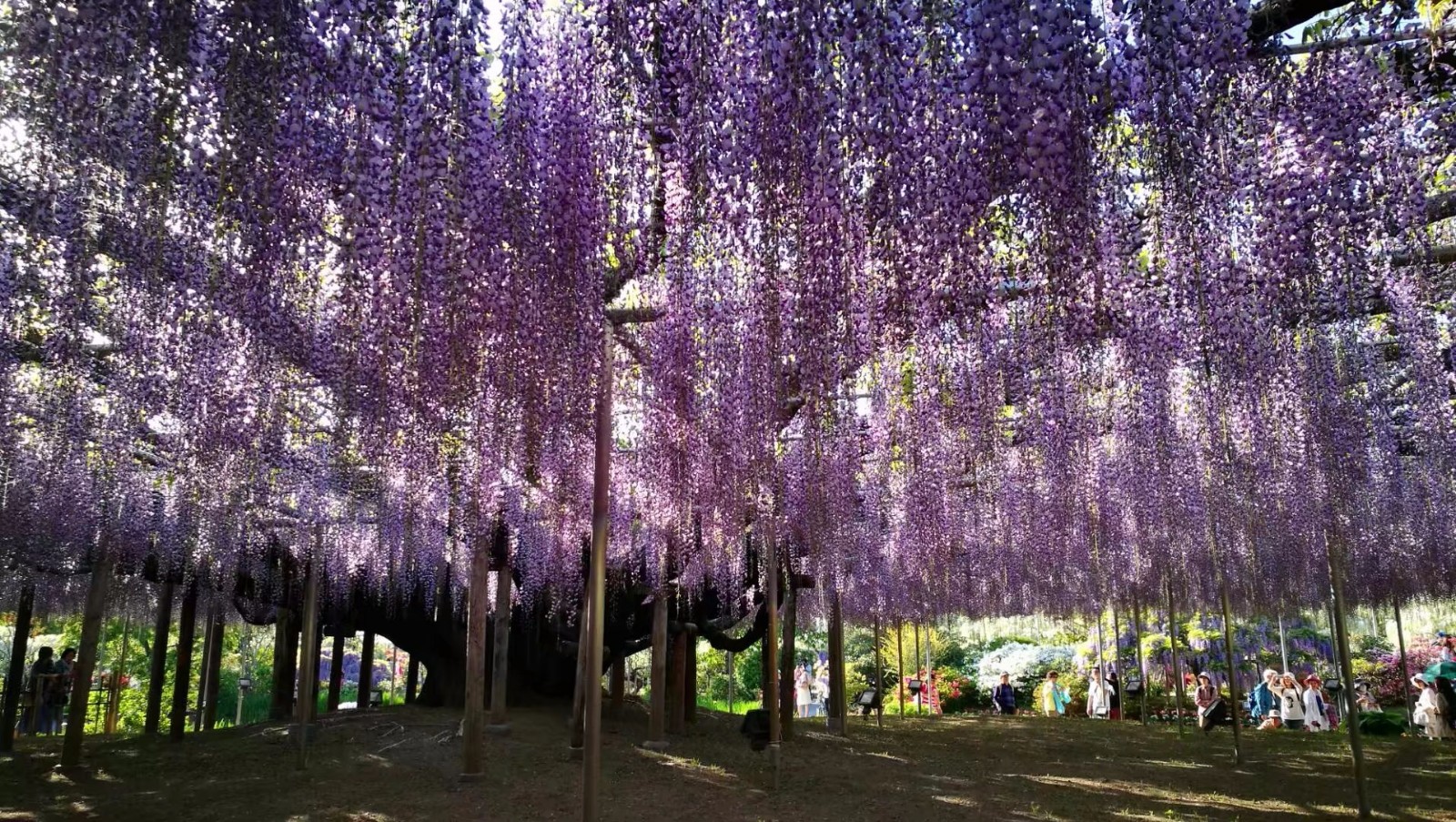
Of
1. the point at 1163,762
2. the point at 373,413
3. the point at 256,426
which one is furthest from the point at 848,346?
the point at 1163,762

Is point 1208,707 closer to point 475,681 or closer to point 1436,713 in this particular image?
point 1436,713

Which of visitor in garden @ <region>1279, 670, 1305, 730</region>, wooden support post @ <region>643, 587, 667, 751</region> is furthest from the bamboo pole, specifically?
visitor in garden @ <region>1279, 670, 1305, 730</region>

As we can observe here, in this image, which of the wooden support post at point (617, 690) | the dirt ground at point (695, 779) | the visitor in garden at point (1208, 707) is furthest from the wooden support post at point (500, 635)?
the visitor in garden at point (1208, 707)

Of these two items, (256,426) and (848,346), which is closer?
(848,346)

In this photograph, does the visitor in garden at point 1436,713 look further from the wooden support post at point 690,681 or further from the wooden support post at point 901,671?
the wooden support post at point 690,681

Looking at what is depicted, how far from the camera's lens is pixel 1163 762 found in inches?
384

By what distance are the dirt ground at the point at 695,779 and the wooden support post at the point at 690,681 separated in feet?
1.31

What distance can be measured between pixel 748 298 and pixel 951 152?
2.05 m

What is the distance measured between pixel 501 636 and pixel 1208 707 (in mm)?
10164

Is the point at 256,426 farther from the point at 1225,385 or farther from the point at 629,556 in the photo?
the point at 1225,385

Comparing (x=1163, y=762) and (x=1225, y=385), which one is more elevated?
(x=1225, y=385)

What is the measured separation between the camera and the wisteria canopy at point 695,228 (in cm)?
328

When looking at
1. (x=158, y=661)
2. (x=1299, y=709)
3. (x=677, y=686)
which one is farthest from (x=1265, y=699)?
(x=158, y=661)

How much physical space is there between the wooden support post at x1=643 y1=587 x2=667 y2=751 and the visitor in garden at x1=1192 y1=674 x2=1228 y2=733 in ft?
26.7
